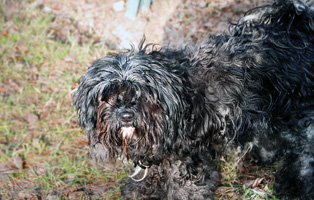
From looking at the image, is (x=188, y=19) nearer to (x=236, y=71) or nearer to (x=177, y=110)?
(x=236, y=71)

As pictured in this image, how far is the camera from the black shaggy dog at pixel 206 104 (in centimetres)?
256

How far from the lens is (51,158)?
4043 mm

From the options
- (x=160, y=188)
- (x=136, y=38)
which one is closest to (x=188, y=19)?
(x=136, y=38)

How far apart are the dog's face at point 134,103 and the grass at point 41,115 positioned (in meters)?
1.03

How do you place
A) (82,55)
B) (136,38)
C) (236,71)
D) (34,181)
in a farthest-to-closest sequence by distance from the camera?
(136,38)
(82,55)
(34,181)
(236,71)

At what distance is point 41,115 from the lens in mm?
4680

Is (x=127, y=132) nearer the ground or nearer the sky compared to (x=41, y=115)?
nearer the sky

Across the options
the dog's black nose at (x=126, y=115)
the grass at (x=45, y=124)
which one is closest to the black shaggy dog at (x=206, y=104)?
the dog's black nose at (x=126, y=115)

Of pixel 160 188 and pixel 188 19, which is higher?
pixel 188 19

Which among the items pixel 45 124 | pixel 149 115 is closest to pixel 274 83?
pixel 149 115

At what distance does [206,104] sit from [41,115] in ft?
8.57

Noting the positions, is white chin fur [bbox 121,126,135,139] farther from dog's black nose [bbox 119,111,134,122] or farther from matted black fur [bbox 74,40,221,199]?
dog's black nose [bbox 119,111,134,122]

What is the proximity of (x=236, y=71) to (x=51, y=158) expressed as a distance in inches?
89.5

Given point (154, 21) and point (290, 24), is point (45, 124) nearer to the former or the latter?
point (154, 21)
